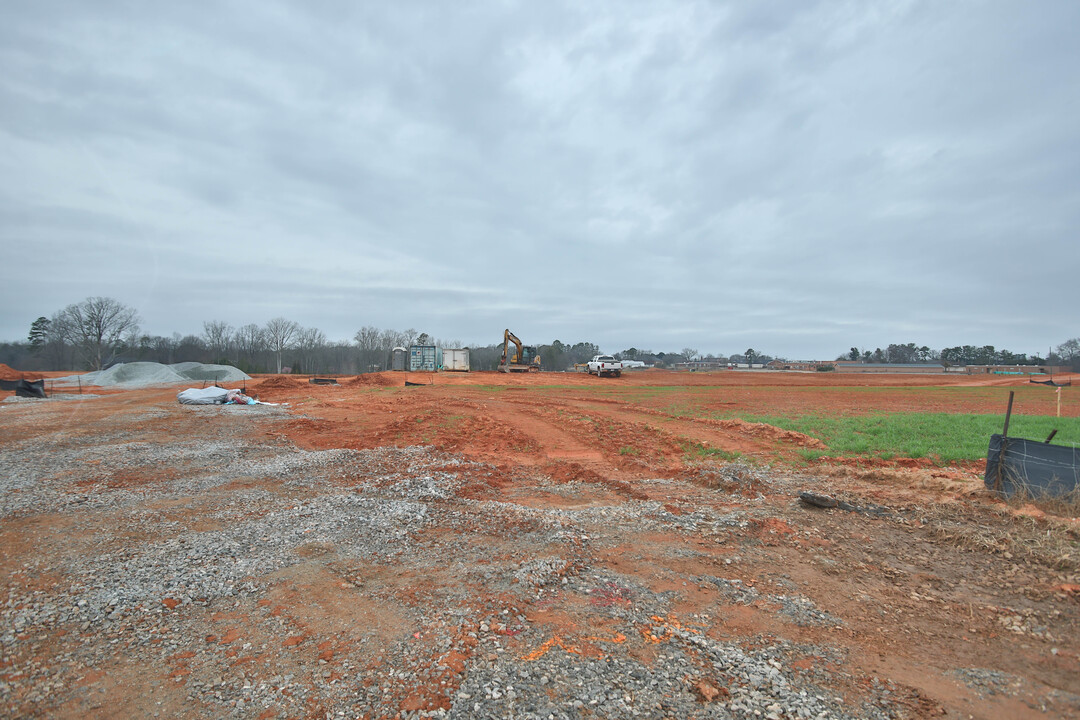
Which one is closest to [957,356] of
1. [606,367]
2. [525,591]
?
[606,367]

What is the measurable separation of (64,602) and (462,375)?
36.6 m

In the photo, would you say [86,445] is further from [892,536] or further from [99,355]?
[99,355]

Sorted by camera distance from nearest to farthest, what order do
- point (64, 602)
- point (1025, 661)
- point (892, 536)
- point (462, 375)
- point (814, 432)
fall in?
point (1025, 661) → point (64, 602) → point (892, 536) → point (814, 432) → point (462, 375)

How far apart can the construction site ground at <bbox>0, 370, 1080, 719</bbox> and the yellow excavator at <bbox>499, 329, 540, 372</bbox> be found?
36.8 metres

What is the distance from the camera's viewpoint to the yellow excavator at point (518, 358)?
47.5 metres

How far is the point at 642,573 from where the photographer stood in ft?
18.0

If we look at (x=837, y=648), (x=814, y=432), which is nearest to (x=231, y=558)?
(x=837, y=648)

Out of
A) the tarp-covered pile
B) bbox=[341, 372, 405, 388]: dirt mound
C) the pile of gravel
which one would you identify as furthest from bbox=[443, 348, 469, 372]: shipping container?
the tarp-covered pile

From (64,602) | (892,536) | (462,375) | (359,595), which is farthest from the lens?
(462,375)

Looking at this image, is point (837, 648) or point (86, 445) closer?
point (837, 648)

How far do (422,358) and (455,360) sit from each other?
3.34 m

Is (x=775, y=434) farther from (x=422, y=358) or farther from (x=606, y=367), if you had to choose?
(x=422, y=358)

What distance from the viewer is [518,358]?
4875 centimetres

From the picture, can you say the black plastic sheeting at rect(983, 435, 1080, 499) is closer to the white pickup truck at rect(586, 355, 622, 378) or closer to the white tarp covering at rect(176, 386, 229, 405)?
the white tarp covering at rect(176, 386, 229, 405)
